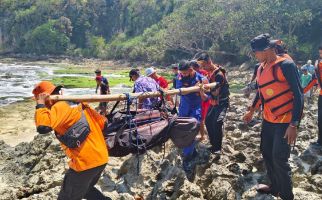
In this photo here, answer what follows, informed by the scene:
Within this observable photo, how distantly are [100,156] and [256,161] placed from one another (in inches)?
129

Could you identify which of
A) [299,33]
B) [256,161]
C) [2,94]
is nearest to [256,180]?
[256,161]

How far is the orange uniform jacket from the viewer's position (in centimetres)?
375

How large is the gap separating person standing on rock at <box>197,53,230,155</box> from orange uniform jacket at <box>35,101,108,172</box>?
273 centimetres

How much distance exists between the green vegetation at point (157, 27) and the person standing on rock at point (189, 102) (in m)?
24.1

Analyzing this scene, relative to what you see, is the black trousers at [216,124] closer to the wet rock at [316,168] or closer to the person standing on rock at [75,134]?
the wet rock at [316,168]

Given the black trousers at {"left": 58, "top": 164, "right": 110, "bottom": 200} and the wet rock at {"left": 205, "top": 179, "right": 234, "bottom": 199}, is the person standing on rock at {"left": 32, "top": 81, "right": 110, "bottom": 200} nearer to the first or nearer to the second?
the black trousers at {"left": 58, "top": 164, "right": 110, "bottom": 200}

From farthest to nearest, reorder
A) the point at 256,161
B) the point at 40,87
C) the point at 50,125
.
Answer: the point at 256,161 → the point at 40,87 → the point at 50,125

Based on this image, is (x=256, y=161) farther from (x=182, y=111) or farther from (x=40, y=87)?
(x=40, y=87)

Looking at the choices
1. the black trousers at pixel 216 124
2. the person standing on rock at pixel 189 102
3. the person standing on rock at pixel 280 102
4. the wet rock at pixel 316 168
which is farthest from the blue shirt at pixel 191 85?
the wet rock at pixel 316 168

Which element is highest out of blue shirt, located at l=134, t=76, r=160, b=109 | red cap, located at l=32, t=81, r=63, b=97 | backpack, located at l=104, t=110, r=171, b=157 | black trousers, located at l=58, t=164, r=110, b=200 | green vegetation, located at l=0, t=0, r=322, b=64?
green vegetation, located at l=0, t=0, r=322, b=64

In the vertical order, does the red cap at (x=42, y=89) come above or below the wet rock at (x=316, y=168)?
above

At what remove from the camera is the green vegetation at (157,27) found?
1211 inches

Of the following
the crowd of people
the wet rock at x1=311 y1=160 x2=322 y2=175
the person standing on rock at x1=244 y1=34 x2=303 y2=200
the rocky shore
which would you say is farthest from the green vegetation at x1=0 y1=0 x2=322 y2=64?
the person standing on rock at x1=244 y1=34 x2=303 y2=200

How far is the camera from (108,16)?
293 feet
